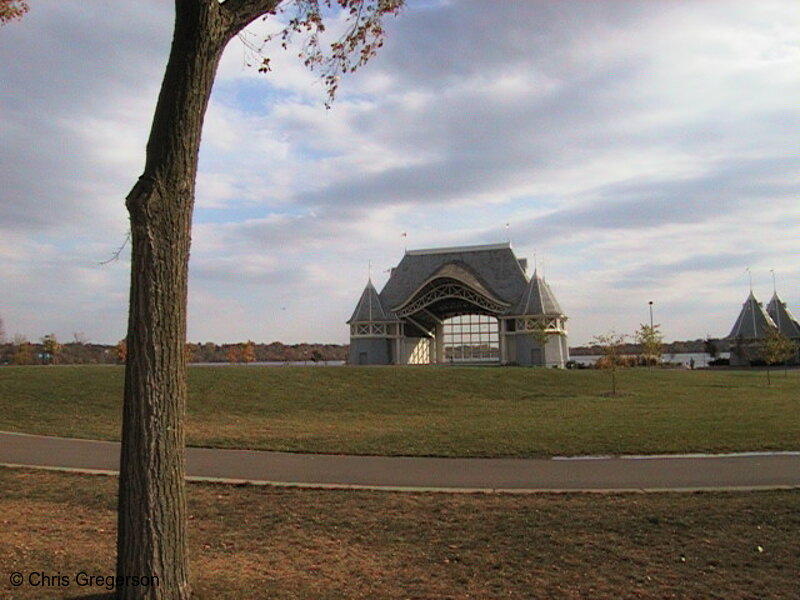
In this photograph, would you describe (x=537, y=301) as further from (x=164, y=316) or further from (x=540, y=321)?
(x=164, y=316)

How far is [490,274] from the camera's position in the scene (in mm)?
64562

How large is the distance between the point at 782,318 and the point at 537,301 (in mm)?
33877

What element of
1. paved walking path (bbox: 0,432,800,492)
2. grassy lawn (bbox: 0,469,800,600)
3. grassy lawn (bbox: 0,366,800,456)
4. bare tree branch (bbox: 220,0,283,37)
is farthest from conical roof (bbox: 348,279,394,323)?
bare tree branch (bbox: 220,0,283,37)

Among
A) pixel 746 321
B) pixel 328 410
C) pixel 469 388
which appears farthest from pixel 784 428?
pixel 746 321

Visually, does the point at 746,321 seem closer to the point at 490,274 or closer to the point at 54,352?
the point at 490,274

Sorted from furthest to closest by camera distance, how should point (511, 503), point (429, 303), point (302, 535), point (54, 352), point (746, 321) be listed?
point (746, 321)
point (429, 303)
point (54, 352)
point (511, 503)
point (302, 535)

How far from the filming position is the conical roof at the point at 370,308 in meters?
63.4

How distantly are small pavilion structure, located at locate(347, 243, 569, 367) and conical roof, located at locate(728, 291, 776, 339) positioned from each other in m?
23.1

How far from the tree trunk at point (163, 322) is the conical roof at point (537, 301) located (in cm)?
5495

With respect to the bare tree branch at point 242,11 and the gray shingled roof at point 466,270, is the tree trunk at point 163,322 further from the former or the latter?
the gray shingled roof at point 466,270

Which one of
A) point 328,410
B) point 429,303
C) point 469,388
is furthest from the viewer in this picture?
point 429,303

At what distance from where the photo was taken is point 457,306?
69625 millimetres

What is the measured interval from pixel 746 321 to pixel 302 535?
7610 cm

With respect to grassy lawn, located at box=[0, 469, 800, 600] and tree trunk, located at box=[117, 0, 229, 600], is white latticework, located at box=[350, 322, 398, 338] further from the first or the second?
tree trunk, located at box=[117, 0, 229, 600]
